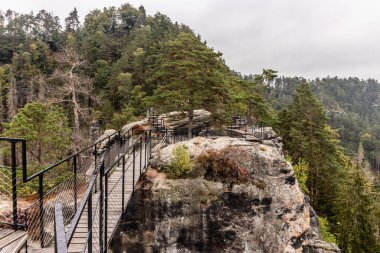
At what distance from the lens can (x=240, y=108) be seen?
2678cm

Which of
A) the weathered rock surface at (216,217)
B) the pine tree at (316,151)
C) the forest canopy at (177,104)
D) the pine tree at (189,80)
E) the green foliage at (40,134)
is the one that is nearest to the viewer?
the weathered rock surface at (216,217)

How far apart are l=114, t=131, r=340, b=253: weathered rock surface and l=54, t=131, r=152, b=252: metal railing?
5.60 ft

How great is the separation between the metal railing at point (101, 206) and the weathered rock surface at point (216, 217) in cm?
171

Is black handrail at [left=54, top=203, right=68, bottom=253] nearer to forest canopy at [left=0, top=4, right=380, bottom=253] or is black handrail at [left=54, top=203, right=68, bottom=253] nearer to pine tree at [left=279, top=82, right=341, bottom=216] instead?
forest canopy at [left=0, top=4, right=380, bottom=253]

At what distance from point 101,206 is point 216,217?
8.35 metres

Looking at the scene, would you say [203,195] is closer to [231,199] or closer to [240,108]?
[231,199]

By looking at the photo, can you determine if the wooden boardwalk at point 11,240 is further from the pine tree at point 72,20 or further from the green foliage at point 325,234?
the pine tree at point 72,20

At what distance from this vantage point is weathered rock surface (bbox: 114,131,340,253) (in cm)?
1302

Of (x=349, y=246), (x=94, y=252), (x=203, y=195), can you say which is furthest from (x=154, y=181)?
(x=349, y=246)

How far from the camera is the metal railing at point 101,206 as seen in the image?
265 cm

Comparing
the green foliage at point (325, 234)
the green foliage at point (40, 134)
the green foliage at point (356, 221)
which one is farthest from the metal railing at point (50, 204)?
the green foliage at point (356, 221)

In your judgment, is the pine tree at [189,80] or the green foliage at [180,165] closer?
the green foliage at [180,165]

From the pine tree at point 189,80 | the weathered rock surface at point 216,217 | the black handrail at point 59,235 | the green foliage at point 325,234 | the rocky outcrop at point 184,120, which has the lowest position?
the green foliage at point 325,234

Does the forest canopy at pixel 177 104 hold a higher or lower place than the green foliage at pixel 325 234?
higher
